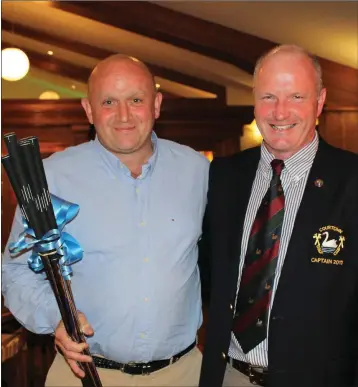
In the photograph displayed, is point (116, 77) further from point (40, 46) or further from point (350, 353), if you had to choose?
point (40, 46)

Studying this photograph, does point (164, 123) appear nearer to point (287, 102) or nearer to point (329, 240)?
point (287, 102)

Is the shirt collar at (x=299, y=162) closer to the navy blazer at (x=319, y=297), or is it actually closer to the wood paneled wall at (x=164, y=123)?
the navy blazer at (x=319, y=297)

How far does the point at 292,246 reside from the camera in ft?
6.26

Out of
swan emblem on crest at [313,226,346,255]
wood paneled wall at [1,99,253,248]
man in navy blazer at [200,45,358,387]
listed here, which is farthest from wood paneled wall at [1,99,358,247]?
swan emblem on crest at [313,226,346,255]

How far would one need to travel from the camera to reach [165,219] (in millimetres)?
2154

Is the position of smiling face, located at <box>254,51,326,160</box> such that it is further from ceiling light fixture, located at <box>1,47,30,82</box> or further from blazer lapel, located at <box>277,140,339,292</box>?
ceiling light fixture, located at <box>1,47,30,82</box>

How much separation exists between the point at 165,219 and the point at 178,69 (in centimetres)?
659

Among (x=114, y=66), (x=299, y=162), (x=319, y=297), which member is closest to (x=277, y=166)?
(x=299, y=162)

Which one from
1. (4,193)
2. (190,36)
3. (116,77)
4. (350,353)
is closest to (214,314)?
(350,353)

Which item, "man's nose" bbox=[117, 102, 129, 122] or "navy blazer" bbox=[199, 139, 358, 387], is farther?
"man's nose" bbox=[117, 102, 129, 122]

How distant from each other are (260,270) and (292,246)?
0.13 meters

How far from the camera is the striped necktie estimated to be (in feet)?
6.34

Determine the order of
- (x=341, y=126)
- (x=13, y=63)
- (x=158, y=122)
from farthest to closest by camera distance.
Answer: (x=158, y=122) < (x=13, y=63) < (x=341, y=126)

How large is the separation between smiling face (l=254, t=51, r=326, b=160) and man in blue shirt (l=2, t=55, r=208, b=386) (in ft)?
1.29
